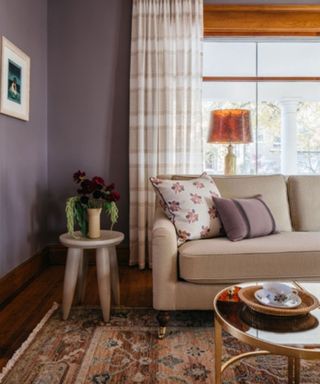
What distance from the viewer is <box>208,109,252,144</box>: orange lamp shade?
2779 millimetres

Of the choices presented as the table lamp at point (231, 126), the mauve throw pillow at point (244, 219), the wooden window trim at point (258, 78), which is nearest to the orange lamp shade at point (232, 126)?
the table lamp at point (231, 126)

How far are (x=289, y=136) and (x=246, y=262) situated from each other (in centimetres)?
233

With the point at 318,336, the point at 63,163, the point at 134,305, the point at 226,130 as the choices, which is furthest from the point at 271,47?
the point at 318,336

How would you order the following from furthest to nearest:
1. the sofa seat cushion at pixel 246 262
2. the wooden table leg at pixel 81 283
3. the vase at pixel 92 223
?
the wooden table leg at pixel 81 283, the vase at pixel 92 223, the sofa seat cushion at pixel 246 262

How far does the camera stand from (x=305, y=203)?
256 cm

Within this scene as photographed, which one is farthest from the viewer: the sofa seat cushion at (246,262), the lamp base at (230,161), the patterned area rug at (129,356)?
the lamp base at (230,161)

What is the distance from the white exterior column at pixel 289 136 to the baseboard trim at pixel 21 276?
8.56 feet

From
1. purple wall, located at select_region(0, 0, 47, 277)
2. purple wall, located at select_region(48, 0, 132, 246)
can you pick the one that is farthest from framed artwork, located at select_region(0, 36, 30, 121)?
purple wall, located at select_region(48, 0, 132, 246)

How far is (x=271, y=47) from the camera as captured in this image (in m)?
3.72

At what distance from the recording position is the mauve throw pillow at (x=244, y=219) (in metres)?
2.17

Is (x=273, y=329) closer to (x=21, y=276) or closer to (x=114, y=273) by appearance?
(x=114, y=273)

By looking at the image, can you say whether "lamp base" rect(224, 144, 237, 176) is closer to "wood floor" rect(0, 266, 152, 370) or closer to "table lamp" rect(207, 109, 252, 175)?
"table lamp" rect(207, 109, 252, 175)

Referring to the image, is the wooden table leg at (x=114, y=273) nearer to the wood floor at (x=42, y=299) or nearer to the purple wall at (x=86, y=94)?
the wood floor at (x=42, y=299)

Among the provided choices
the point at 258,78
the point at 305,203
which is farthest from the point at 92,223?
the point at 258,78
